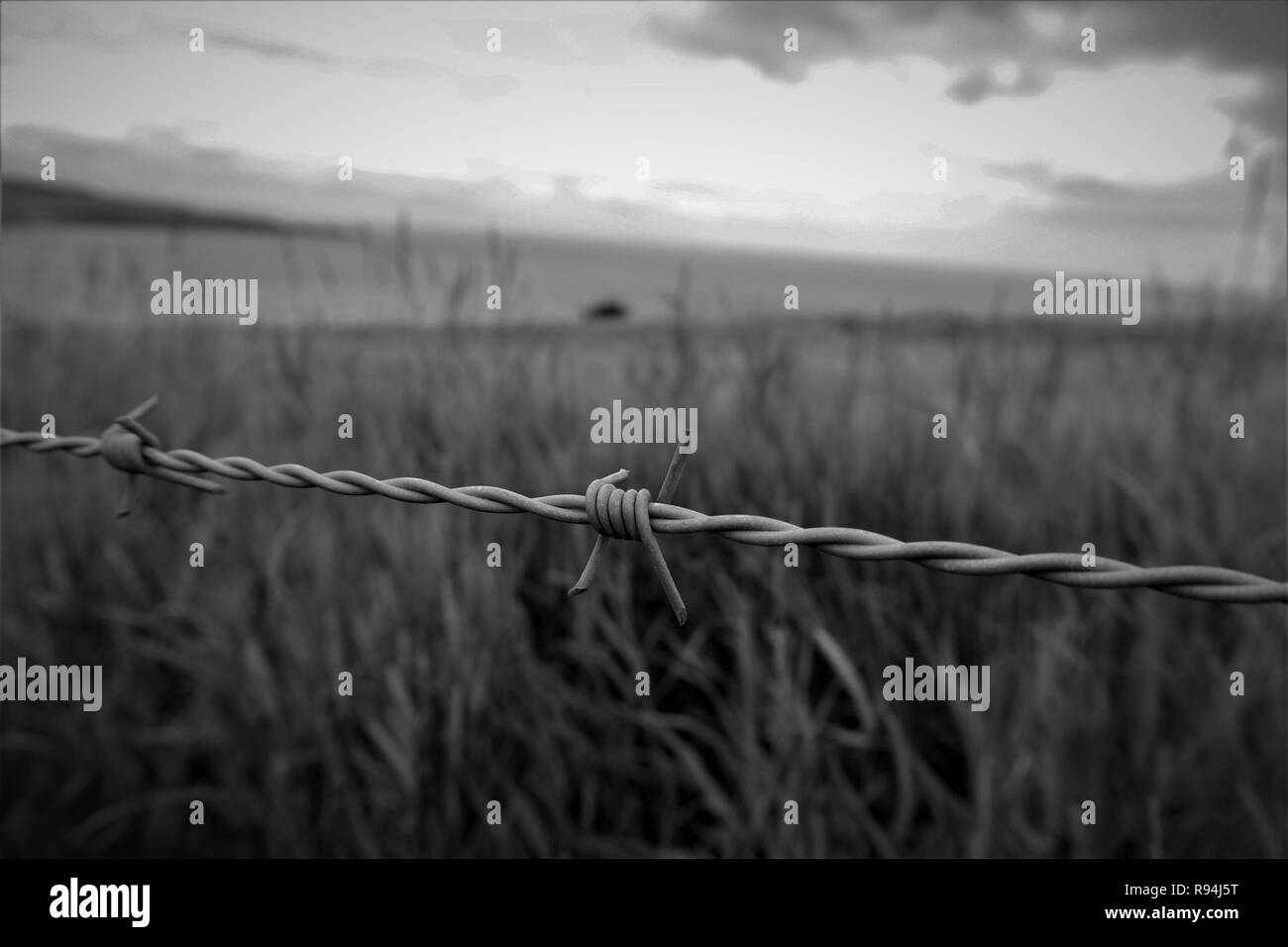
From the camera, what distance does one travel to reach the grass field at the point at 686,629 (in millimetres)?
1549

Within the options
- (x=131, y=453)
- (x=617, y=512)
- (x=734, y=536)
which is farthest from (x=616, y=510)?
(x=131, y=453)

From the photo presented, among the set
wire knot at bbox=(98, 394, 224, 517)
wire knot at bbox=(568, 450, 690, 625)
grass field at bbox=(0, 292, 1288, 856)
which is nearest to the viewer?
wire knot at bbox=(568, 450, 690, 625)

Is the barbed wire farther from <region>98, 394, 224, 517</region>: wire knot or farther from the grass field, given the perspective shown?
the grass field

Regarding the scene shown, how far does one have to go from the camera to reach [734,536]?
0.95 metres

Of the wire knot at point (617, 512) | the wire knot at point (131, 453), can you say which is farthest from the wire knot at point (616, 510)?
the wire knot at point (131, 453)

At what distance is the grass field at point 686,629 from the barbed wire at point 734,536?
677 millimetres

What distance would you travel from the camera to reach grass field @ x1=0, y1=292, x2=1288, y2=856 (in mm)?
1549

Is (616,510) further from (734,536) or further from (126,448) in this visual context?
(126,448)

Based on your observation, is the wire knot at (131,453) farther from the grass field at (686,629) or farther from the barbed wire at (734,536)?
the grass field at (686,629)

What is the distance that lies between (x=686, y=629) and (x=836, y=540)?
959 millimetres

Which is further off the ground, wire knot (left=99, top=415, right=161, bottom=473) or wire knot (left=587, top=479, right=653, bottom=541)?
wire knot (left=99, top=415, right=161, bottom=473)

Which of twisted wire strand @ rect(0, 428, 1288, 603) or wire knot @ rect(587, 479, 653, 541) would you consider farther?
wire knot @ rect(587, 479, 653, 541)

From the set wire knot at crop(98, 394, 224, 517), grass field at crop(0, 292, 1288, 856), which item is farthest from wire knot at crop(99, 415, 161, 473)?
grass field at crop(0, 292, 1288, 856)
